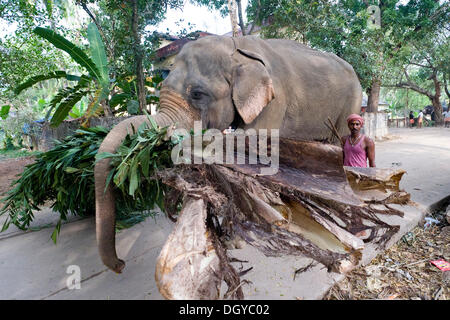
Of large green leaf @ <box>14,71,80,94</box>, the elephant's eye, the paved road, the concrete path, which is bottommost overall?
the concrete path

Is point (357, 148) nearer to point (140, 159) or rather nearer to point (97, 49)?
point (140, 159)

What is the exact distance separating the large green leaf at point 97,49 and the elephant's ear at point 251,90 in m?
2.71

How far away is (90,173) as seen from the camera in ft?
6.92

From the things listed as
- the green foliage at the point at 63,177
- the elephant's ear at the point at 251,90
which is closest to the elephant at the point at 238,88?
the elephant's ear at the point at 251,90

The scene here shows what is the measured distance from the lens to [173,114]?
2.65m

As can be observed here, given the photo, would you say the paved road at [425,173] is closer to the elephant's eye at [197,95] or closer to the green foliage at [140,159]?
the elephant's eye at [197,95]

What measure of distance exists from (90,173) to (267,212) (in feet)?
4.87

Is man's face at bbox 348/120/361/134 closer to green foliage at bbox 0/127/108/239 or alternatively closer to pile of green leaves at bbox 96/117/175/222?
pile of green leaves at bbox 96/117/175/222

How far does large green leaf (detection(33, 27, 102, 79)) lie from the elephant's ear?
2.85 meters

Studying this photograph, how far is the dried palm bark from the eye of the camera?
3.75ft

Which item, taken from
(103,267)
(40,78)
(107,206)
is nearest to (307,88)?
(107,206)

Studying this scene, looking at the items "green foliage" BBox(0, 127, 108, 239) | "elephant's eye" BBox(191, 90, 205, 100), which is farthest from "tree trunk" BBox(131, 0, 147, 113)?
"green foliage" BBox(0, 127, 108, 239)

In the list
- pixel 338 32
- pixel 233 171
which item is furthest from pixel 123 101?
pixel 338 32
